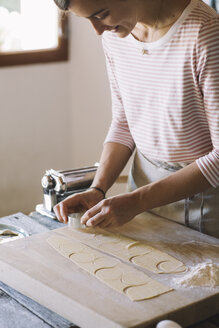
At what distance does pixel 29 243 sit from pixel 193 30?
74 cm

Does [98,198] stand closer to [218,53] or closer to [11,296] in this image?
[11,296]

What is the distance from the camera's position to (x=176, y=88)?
1.55 meters

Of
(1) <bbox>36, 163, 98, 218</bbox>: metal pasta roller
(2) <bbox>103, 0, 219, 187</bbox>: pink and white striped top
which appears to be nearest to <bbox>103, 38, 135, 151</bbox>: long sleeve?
(2) <bbox>103, 0, 219, 187</bbox>: pink and white striped top

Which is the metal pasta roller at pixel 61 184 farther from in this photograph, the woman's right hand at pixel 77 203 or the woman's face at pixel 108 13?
the woman's face at pixel 108 13

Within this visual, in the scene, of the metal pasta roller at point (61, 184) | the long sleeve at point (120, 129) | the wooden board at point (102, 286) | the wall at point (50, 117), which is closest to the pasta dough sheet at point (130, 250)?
the wooden board at point (102, 286)

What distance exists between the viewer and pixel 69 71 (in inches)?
143

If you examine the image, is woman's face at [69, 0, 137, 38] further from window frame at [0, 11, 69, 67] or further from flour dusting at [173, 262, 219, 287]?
window frame at [0, 11, 69, 67]

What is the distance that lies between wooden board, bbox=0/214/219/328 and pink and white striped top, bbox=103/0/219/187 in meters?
0.21

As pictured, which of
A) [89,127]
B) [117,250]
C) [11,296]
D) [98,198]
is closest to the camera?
[11,296]

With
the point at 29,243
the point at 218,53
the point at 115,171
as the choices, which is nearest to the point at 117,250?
the point at 29,243

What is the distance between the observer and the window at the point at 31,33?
3.34 m

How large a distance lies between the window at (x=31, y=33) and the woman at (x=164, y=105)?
5.62 feet

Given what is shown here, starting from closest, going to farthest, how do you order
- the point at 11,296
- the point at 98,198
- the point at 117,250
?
1. the point at 11,296
2. the point at 117,250
3. the point at 98,198

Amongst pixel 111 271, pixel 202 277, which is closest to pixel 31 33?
pixel 111 271
